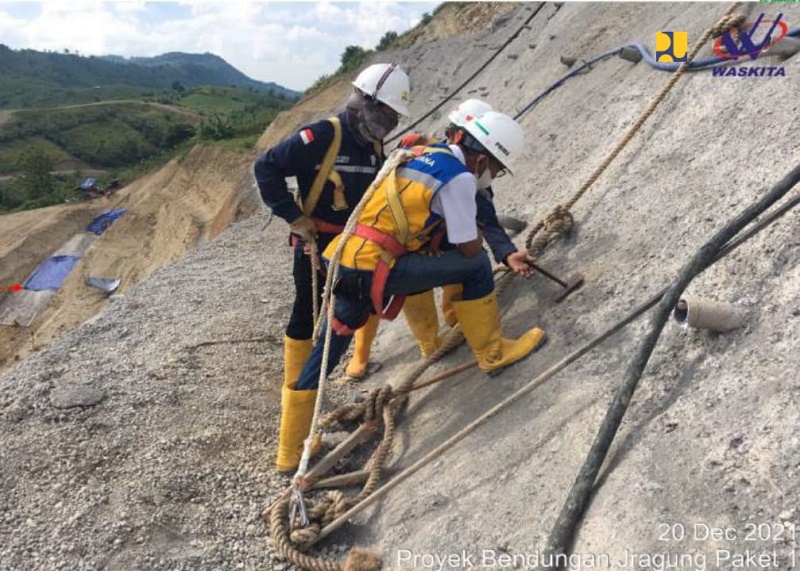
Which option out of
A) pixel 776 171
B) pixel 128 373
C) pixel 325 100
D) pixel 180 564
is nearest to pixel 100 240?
pixel 325 100

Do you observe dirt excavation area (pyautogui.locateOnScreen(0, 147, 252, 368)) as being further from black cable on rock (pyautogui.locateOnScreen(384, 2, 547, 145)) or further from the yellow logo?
the yellow logo

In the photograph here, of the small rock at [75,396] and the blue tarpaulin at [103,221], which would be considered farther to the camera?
the blue tarpaulin at [103,221]

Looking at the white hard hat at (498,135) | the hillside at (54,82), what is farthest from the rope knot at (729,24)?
the hillside at (54,82)

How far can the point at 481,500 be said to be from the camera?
3.14 m

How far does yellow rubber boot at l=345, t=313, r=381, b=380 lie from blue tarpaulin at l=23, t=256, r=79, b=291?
68.4 ft

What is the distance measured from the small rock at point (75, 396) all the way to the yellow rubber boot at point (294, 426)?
64.9 inches

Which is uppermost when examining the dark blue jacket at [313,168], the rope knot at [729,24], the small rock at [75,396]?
the dark blue jacket at [313,168]

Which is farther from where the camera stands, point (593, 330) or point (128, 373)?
point (128, 373)

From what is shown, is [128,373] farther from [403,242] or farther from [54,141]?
[54,141]

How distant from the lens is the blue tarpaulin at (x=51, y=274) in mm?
22291

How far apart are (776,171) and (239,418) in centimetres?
411

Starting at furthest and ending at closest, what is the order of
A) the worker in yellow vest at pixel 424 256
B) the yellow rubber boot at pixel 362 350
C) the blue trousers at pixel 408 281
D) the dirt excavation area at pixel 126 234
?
the dirt excavation area at pixel 126 234 < the yellow rubber boot at pixel 362 350 < the blue trousers at pixel 408 281 < the worker in yellow vest at pixel 424 256

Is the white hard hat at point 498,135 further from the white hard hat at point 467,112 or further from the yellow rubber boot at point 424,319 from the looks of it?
the yellow rubber boot at point 424,319

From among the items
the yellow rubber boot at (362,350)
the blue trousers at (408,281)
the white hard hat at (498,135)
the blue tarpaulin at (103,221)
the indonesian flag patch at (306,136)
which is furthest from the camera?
the blue tarpaulin at (103,221)
